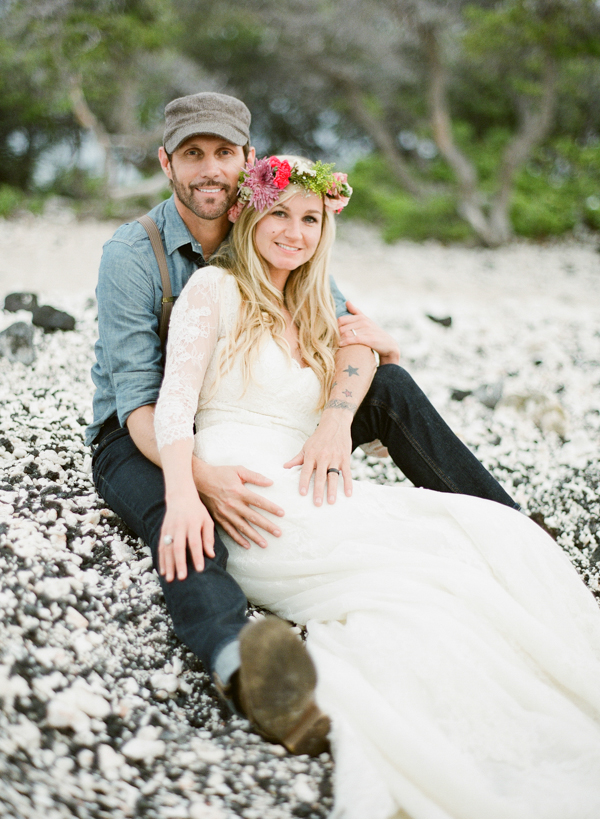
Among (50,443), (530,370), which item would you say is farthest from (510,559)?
(530,370)

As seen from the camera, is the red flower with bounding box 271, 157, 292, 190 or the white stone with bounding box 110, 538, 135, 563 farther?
the red flower with bounding box 271, 157, 292, 190

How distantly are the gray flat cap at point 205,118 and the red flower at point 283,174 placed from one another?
42 centimetres

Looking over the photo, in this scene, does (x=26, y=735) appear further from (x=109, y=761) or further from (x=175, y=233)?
(x=175, y=233)

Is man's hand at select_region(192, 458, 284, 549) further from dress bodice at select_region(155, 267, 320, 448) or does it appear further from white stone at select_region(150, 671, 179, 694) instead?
white stone at select_region(150, 671, 179, 694)

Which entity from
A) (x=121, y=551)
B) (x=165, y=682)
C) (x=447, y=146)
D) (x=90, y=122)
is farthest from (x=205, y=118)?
(x=447, y=146)

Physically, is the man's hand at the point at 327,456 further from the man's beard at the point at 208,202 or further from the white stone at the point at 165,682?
the man's beard at the point at 208,202

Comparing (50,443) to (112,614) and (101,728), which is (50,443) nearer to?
(112,614)

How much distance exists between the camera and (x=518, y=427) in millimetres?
5203

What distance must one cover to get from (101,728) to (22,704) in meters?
0.27

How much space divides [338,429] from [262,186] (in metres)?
1.23

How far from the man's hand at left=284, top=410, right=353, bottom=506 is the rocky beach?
2.69 feet

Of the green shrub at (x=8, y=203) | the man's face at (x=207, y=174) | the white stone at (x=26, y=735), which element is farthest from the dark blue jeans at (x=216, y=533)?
the green shrub at (x=8, y=203)

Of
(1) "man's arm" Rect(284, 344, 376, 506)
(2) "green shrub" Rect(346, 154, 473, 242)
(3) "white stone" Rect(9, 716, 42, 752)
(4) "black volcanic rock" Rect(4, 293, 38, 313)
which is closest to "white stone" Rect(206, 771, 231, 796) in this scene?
(3) "white stone" Rect(9, 716, 42, 752)

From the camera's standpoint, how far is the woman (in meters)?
2.04
